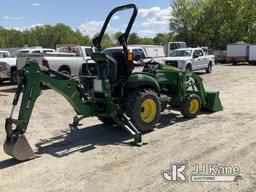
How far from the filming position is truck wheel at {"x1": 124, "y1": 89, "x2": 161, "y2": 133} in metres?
8.09

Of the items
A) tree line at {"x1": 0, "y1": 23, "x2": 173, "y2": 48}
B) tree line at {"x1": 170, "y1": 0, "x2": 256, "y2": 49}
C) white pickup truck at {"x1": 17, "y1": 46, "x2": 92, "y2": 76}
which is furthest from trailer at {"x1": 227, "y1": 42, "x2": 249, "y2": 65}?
tree line at {"x1": 0, "y1": 23, "x2": 173, "y2": 48}

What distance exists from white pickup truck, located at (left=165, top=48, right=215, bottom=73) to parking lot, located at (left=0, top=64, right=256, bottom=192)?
12.7 metres

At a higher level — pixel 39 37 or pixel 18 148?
pixel 39 37

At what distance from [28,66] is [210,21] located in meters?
48.8

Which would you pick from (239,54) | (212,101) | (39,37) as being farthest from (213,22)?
(39,37)

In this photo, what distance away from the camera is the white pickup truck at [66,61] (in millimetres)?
17266

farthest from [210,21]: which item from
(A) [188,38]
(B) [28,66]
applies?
(B) [28,66]

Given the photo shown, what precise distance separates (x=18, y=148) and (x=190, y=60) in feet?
Result: 60.2

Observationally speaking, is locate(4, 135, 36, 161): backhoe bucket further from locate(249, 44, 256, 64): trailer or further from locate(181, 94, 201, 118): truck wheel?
locate(249, 44, 256, 64): trailer

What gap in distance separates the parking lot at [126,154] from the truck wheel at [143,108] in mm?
250

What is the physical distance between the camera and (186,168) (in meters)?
6.09

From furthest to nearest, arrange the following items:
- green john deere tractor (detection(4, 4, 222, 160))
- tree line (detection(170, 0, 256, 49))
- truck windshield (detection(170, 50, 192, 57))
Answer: tree line (detection(170, 0, 256, 49)) → truck windshield (detection(170, 50, 192, 57)) → green john deere tractor (detection(4, 4, 222, 160))

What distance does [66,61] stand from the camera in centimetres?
1816

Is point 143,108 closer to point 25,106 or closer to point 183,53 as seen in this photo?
point 25,106
